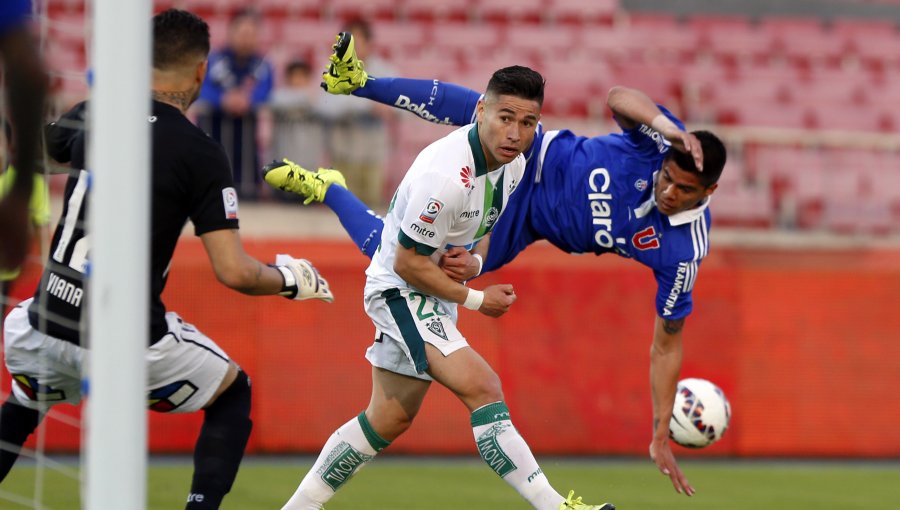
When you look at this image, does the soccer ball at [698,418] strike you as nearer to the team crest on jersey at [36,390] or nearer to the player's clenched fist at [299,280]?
the player's clenched fist at [299,280]

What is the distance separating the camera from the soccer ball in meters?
6.69

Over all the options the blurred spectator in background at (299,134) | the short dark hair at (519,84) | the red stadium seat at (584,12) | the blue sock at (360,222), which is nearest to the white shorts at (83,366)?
the blue sock at (360,222)

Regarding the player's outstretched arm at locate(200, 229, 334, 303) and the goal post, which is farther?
the player's outstretched arm at locate(200, 229, 334, 303)

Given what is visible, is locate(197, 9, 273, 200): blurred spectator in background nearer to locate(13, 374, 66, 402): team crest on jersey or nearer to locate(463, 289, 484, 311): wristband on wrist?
locate(13, 374, 66, 402): team crest on jersey

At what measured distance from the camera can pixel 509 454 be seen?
5312 mm

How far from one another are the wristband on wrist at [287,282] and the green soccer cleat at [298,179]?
117 centimetres

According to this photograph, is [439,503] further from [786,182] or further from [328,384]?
[786,182]

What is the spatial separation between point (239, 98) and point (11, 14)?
26.0 feet

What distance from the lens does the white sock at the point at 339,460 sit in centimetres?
565

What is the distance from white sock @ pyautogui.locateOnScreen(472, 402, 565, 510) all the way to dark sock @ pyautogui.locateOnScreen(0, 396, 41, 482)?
1.87 meters

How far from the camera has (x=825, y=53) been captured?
1518 centimetres

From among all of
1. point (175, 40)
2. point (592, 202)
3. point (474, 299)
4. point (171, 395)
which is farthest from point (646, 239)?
point (175, 40)

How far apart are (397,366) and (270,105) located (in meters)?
5.55

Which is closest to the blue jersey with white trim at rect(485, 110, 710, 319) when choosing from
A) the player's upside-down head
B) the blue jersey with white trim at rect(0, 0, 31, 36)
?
the player's upside-down head
